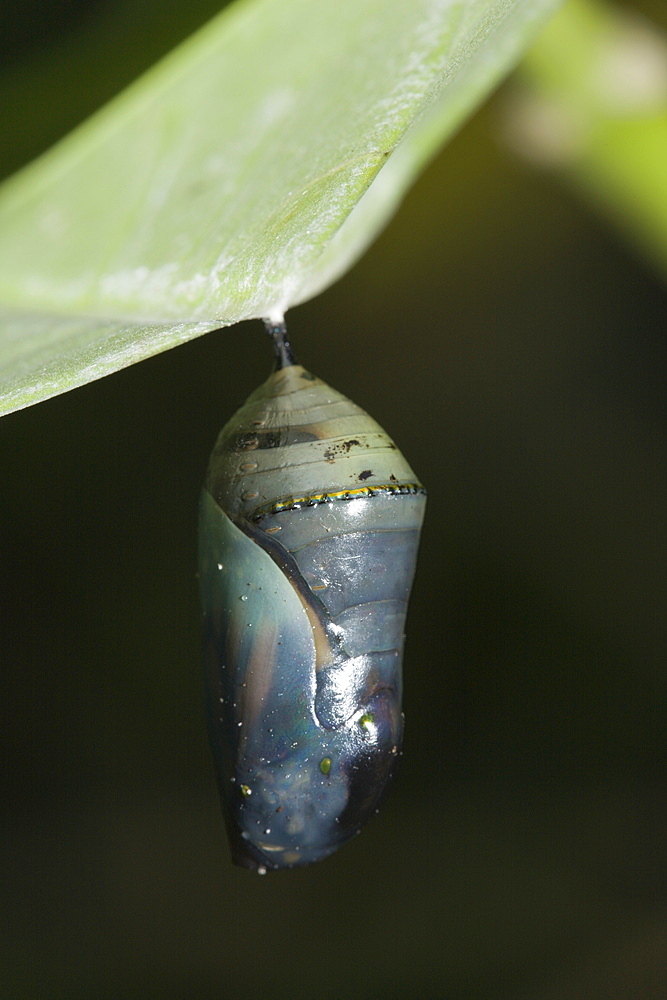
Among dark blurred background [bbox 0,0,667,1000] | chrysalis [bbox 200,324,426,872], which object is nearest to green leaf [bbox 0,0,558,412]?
chrysalis [bbox 200,324,426,872]

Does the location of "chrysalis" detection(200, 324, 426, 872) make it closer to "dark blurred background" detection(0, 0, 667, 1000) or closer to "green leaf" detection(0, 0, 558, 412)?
"green leaf" detection(0, 0, 558, 412)

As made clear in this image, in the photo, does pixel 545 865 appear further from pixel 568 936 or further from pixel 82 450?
pixel 82 450

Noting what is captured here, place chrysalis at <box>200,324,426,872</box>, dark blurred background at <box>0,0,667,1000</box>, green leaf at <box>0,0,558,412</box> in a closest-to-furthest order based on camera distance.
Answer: green leaf at <box>0,0,558,412</box>, chrysalis at <box>200,324,426,872</box>, dark blurred background at <box>0,0,667,1000</box>

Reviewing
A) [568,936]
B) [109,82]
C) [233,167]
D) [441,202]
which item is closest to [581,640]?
[568,936]

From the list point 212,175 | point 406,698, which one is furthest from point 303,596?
point 406,698

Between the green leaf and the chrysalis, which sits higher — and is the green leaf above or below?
above

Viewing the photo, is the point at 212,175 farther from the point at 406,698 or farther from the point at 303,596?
the point at 406,698

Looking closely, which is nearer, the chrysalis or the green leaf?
the green leaf
